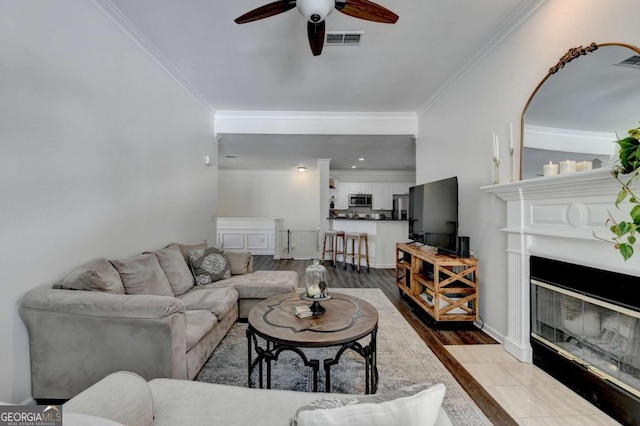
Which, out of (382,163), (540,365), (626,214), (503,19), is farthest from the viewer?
(382,163)

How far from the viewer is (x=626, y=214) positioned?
1.54 metres

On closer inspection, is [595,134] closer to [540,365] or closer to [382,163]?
[540,365]

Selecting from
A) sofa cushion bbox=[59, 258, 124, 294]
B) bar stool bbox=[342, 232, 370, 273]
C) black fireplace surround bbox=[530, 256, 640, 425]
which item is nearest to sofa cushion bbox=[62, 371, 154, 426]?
sofa cushion bbox=[59, 258, 124, 294]

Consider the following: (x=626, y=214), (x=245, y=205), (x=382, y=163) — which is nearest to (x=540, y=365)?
(x=626, y=214)

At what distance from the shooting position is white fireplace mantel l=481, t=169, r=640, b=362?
5.35 ft

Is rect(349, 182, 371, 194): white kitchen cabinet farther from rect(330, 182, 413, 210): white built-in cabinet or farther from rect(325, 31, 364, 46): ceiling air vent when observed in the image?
rect(325, 31, 364, 46): ceiling air vent

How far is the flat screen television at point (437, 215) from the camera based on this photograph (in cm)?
295

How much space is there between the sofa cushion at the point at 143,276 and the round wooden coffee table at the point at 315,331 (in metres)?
0.99

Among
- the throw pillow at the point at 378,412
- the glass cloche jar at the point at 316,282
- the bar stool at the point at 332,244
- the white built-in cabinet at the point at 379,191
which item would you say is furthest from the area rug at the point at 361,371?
the white built-in cabinet at the point at 379,191

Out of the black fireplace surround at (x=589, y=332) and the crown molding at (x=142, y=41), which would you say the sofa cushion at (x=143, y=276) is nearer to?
the crown molding at (x=142, y=41)

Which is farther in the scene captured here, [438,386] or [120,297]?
[120,297]

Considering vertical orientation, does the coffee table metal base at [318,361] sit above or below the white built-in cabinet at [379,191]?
below

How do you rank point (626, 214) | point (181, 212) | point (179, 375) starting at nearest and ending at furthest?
point (626, 214) < point (179, 375) < point (181, 212)

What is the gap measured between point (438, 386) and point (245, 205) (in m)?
8.49
